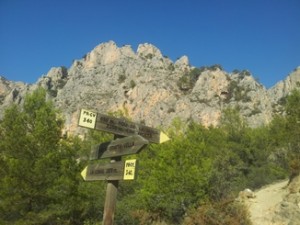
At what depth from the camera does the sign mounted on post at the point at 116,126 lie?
23.3ft

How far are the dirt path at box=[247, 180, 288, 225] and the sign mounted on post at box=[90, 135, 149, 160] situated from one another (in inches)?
383

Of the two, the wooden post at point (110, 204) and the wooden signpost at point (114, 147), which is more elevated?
the wooden signpost at point (114, 147)

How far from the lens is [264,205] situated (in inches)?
661

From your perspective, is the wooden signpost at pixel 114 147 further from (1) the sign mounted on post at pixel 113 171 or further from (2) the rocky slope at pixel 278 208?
(2) the rocky slope at pixel 278 208

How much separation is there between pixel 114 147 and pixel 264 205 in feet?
38.3

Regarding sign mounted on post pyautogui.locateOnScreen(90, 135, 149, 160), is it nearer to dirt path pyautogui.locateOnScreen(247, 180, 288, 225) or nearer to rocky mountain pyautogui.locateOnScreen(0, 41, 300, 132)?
dirt path pyautogui.locateOnScreen(247, 180, 288, 225)

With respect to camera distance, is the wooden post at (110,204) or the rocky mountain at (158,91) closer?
the wooden post at (110,204)

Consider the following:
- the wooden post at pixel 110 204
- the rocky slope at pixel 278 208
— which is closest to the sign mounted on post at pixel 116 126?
the wooden post at pixel 110 204

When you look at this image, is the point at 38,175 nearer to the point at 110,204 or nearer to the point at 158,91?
the point at 110,204

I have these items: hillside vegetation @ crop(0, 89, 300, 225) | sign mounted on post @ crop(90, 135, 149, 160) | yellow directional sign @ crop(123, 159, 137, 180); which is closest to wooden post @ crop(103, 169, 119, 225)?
yellow directional sign @ crop(123, 159, 137, 180)

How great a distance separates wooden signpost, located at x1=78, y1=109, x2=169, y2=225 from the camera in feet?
22.3

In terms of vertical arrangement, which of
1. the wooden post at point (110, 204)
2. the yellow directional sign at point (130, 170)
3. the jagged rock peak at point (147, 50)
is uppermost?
the jagged rock peak at point (147, 50)

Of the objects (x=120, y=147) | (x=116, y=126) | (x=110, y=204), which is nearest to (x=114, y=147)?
(x=120, y=147)

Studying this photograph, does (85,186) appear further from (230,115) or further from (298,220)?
(230,115)
